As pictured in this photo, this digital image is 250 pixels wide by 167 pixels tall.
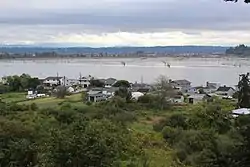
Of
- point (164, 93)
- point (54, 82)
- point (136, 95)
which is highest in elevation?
point (164, 93)

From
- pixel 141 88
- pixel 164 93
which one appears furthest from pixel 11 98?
pixel 164 93

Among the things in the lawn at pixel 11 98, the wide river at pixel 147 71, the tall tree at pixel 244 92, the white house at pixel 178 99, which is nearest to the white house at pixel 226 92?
the white house at pixel 178 99

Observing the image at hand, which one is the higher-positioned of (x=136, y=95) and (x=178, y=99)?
(x=136, y=95)

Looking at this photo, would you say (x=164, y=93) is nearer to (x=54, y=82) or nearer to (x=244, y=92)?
(x=244, y=92)

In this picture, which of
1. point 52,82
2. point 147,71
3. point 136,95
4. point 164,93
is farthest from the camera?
point 147,71

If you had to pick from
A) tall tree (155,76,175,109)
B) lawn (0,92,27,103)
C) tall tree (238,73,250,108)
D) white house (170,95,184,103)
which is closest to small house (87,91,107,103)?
tall tree (155,76,175,109)

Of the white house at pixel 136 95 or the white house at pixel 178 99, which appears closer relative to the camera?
the white house at pixel 136 95

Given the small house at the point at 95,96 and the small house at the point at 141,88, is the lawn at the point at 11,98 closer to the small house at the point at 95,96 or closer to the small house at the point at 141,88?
the small house at the point at 95,96

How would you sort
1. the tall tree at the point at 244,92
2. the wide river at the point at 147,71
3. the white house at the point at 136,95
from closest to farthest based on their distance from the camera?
the tall tree at the point at 244,92, the white house at the point at 136,95, the wide river at the point at 147,71

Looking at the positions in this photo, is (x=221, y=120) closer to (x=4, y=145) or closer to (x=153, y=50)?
(x=4, y=145)

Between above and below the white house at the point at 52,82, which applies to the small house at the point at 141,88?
above

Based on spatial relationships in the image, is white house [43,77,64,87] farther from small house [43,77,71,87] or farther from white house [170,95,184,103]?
white house [170,95,184,103]

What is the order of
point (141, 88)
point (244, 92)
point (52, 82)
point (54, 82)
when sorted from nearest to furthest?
point (244, 92)
point (141, 88)
point (52, 82)
point (54, 82)
